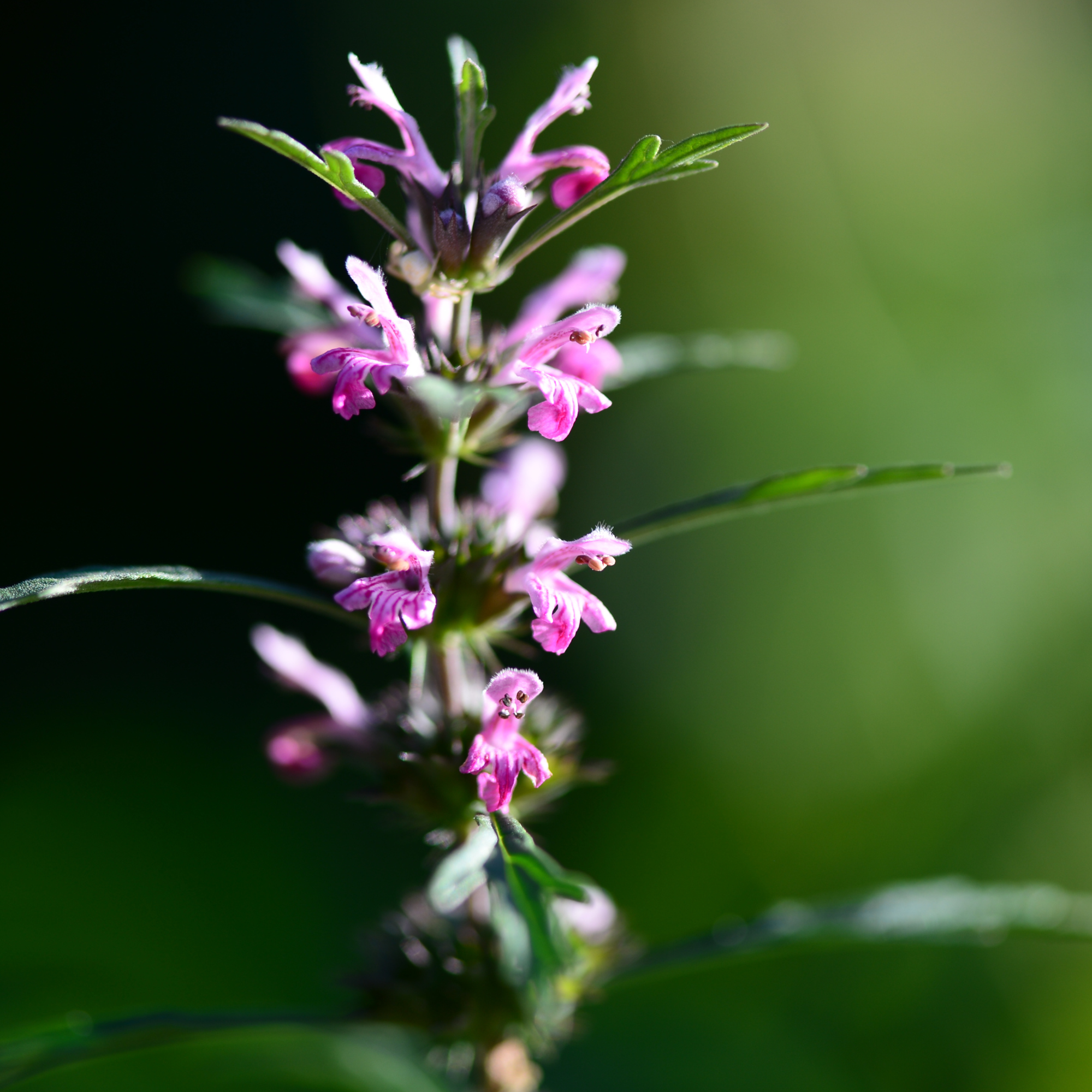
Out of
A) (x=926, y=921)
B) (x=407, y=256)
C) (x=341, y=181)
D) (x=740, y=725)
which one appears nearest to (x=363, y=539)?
(x=407, y=256)

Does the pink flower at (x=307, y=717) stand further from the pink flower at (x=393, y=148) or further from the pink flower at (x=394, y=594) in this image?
the pink flower at (x=393, y=148)

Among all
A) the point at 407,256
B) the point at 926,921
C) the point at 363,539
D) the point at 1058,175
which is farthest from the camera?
the point at 1058,175

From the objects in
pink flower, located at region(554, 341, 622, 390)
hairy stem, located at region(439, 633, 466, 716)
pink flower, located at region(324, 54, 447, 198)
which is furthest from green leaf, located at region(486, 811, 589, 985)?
pink flower, located at region(324, 54, 447, 198)

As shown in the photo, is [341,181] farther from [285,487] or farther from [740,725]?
[285,487]

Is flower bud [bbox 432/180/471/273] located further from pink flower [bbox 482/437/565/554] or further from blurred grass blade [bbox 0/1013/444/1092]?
blurred grass blade [bbox 0/1013/444/1092]

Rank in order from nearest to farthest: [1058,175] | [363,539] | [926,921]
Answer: [363,539] < [926,921] < [1058,175]

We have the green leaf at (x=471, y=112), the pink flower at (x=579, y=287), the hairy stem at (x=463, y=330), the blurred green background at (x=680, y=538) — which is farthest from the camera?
the blurred green background at (x=680, y=538)

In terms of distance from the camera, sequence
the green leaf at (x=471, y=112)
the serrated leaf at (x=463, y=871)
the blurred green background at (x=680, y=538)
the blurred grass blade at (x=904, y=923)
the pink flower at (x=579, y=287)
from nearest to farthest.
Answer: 1. the serrated leaf at (x=463, y=871)
2. the green leaf at (x=471, y=112)
3. the blurred grass blade at (x=904, y=923)
4. the pink flower at (x=579, y=287)
5. the blurred green background at (x=680, y=538)

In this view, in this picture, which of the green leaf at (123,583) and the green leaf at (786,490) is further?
the green leaf at (786,490)

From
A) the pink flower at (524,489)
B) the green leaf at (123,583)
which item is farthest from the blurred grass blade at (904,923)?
the green leaf at (123,583)
